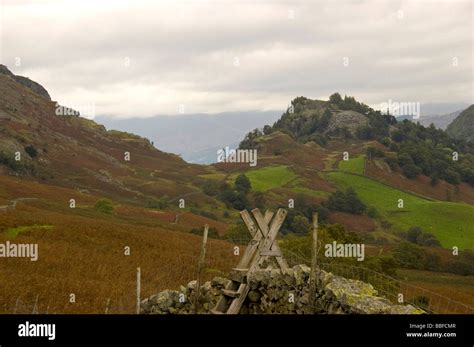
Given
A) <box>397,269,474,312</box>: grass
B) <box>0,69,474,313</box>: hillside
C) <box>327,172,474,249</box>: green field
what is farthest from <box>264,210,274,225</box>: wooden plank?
<box>327,172,474,249</box>: green field

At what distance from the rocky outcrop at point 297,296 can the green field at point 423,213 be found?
435ft

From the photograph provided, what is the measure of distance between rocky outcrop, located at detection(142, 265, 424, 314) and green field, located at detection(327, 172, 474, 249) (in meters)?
133

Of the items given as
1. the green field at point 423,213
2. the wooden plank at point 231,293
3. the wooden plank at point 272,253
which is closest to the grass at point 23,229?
the wooden plank at point 231,293

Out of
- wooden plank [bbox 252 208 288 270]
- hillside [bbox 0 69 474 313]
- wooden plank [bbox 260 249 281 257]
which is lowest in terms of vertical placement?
hillside [bbox 0 69 474 313]

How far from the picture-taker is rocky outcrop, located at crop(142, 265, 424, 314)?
14.8 meters

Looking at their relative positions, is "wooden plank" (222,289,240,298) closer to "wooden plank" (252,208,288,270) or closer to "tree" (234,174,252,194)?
→ "wooden plank" (252,208,288,270)

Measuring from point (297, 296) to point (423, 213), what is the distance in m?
164

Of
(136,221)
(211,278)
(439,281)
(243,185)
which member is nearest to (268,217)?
(211,278)

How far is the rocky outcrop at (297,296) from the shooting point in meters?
14.8

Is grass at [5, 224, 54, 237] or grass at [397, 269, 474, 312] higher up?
grass at [5, 224, 54, 237]

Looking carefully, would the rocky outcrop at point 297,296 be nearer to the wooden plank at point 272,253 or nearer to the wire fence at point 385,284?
the wooden plank at point 272,253

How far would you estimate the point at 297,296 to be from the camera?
16.9 meters
